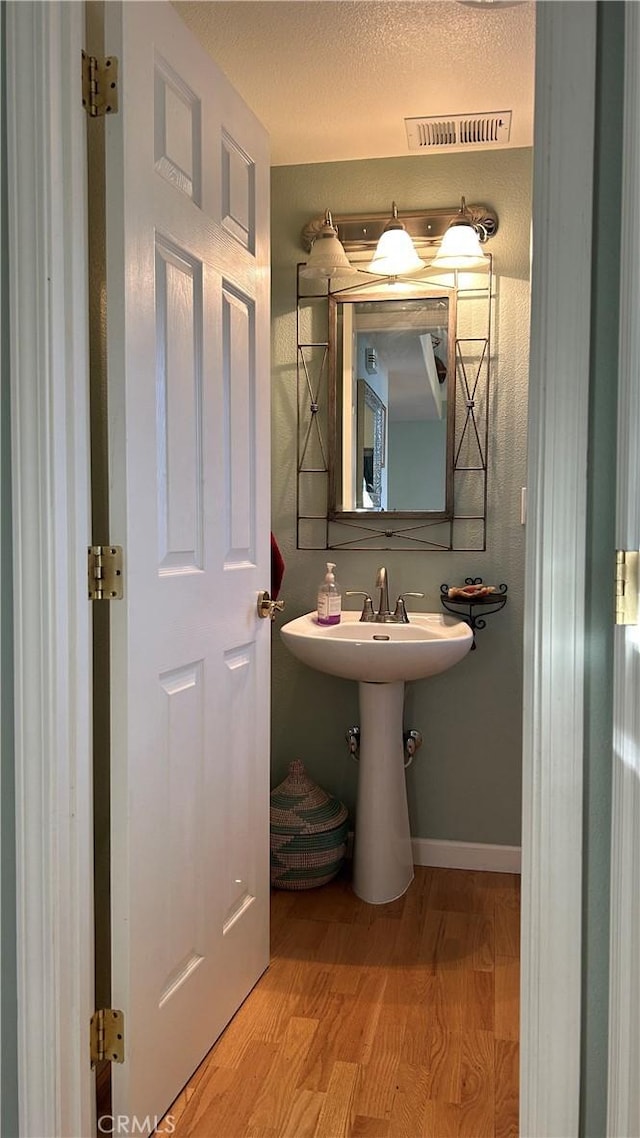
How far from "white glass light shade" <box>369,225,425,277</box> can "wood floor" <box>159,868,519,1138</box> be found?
2.00 metres

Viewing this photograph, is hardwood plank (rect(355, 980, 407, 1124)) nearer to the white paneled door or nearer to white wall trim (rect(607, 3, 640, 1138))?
the white paneled door

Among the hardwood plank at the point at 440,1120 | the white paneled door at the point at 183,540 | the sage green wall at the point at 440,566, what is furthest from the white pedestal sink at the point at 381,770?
the hardwood plank at the point at 440,1120

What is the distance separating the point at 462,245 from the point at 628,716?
1957mm

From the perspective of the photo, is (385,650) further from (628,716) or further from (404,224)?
(404,224)

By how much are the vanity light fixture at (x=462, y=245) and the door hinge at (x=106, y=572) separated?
67.4 inches

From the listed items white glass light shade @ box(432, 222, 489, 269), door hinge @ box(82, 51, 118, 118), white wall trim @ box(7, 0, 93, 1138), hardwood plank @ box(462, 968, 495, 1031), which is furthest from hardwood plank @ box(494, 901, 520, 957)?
door hinge @ box(82, 51, 118, 118)

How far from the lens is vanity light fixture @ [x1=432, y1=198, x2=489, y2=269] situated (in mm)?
2697

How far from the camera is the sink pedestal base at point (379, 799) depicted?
2703 mm

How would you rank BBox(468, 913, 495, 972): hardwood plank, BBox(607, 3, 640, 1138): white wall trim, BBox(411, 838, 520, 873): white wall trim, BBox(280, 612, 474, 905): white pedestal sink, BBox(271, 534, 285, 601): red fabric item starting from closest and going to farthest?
1. BBox(607, 3, 640, 1138): white wall trim
2. BBox(468, 913, 495, 972): hardwood plank
3. BBox(271, 534, 285, 601): red fabric item
4. BBox(280, 612, 474, 905): white pedestal sink
5. BBox(411, 838, 520, 873): white wall trim

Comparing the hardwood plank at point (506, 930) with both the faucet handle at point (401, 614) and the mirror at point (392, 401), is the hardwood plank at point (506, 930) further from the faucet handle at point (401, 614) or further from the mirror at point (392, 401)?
the mirror at point (392, 401)

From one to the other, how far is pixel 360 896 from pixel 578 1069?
5.15ft

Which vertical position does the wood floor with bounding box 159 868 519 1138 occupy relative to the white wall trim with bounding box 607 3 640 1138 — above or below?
below

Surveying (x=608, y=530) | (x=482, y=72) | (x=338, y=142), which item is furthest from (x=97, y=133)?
(x=338, y=142)

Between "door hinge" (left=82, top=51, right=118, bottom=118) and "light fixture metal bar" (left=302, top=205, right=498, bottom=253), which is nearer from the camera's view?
"door hinge" (left=82, top=51, right=118, bottom=118)
